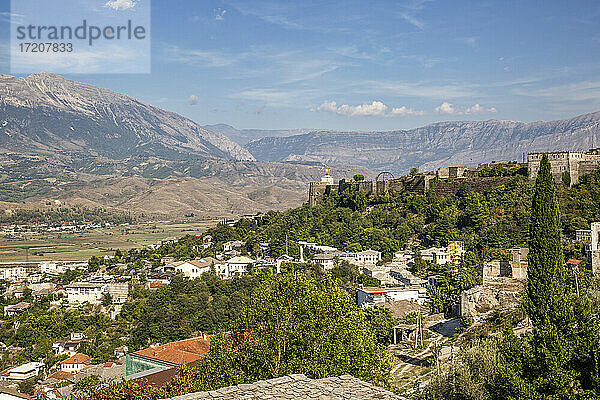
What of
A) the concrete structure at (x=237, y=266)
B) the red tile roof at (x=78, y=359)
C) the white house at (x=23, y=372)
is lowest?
the white house at (x=23, y=372)

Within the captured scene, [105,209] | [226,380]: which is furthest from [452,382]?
[105,209]

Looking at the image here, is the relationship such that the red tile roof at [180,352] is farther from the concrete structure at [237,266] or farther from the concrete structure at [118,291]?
the concrete structure at [237,266]

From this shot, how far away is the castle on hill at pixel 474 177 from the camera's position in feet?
113

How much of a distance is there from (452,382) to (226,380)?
494cm

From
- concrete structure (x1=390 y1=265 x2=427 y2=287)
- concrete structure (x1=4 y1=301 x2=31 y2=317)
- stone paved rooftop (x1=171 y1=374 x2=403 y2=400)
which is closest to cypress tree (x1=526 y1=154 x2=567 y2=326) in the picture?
stone paved rooftop (x1=171 y1=374 x2=403 y2=400)

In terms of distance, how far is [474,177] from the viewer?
4053 centimetres

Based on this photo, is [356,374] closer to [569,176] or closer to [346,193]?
[569,176]

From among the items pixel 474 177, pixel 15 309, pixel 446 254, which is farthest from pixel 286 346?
pixel 15 309

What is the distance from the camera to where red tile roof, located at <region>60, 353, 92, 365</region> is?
2824cm

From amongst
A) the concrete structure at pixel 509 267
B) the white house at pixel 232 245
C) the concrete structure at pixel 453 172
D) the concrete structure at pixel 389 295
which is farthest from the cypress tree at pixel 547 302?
the white house at pixel 232 245

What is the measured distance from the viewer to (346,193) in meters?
47.6

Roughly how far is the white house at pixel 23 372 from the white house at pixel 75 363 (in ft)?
3.85

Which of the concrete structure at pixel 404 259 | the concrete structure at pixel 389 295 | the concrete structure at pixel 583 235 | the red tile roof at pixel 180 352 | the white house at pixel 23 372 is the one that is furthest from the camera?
the concrete structure at pixel 404 259

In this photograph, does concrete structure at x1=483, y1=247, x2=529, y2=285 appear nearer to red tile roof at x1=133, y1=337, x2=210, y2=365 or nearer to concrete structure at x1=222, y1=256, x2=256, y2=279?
red tile roof at x1=133, y1=337, x2=210, y2=365
